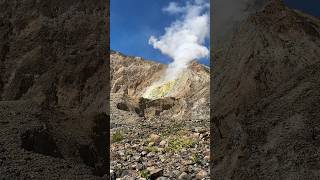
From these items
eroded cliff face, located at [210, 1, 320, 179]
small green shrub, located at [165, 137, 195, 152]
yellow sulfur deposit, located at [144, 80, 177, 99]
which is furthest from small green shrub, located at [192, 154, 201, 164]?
yellow sulfur deposit, located at [144, 80, 177, 99]

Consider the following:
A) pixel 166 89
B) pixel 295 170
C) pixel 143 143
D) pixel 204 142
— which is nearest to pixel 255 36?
pixel 295 170

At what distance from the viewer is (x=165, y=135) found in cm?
2052

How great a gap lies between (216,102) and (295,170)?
1.84 m

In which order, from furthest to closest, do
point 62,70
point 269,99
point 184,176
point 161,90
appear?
point 161,90, point 184,176, point 62,70, point 269,99

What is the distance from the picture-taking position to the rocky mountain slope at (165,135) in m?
14.4

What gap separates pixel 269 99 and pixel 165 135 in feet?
42.8

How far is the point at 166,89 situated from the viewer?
175ft

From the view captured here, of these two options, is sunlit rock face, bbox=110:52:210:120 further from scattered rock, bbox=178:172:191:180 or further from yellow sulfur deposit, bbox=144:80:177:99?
scattered rock, bbox=178:172:191:180

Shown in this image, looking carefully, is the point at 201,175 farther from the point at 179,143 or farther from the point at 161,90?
the point at 161,90

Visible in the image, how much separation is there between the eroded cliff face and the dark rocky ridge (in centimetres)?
213

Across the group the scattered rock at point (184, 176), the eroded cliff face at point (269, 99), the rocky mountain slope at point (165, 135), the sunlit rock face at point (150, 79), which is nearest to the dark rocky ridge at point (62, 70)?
the eroded cliff face at point (269, 99)

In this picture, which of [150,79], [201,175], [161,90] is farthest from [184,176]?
[150,79]

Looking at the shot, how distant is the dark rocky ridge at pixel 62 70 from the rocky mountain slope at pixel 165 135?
4.44 m

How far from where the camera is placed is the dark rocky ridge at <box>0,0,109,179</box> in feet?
29.0
